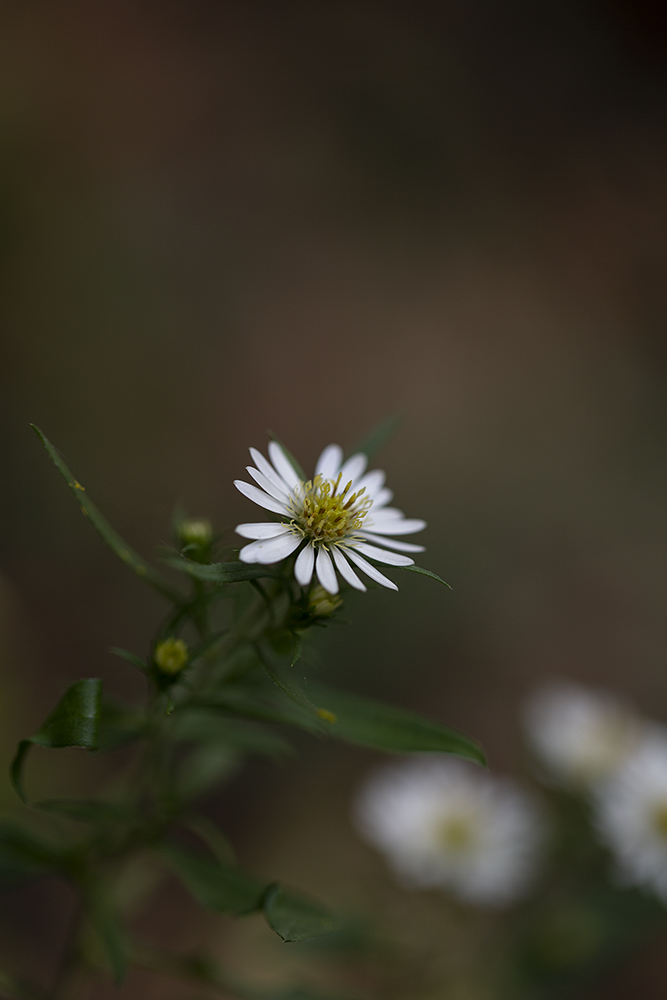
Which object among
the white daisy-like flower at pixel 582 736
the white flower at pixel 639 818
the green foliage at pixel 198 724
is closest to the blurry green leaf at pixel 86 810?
the green foliage at pixel 198 724

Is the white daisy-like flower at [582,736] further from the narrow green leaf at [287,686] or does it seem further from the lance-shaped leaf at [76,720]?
the lance-shaped leaf at [76,720]

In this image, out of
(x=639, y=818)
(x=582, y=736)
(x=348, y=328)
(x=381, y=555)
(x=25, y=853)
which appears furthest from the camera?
(x=348, y=328)

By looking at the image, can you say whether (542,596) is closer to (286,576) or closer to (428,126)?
(286,576)

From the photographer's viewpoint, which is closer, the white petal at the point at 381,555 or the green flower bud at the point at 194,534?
the white petal at the point at 381,555

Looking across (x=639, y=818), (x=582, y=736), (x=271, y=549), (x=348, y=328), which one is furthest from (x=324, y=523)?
(x=348, y=328)

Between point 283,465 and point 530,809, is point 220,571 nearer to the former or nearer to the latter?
point 283,465

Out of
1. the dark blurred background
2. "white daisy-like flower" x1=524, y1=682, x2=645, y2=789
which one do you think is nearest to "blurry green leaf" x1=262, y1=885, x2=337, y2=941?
"white daisy-like flower" x1=524, y1=682, x2=645, y2=789

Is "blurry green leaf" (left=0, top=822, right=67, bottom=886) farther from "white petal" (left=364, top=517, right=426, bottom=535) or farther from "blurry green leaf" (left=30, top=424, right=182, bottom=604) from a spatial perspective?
"white petal" (left=364, top=517, right=426, bottom=535)
